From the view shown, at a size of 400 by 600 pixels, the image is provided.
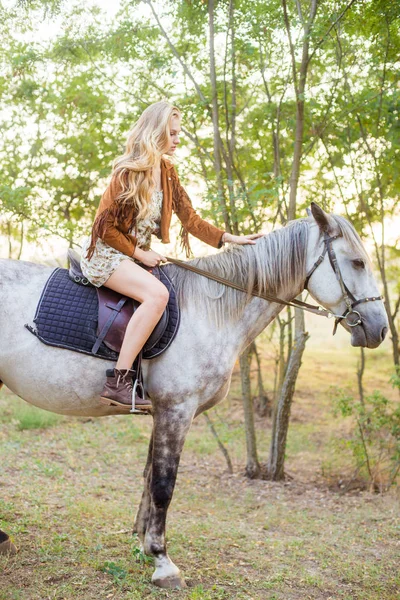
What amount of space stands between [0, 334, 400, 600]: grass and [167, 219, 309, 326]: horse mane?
1.67m

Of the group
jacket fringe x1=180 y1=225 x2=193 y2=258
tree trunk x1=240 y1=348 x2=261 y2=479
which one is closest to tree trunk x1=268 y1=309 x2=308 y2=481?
tree trunk x1=240 y1=348 x2=261 y2=479

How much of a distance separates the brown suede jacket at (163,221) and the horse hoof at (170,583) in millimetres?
1951

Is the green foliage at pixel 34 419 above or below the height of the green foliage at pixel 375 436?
below

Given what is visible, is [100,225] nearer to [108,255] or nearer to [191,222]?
[108,255]

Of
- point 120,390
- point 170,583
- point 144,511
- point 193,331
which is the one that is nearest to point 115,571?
point 170,583

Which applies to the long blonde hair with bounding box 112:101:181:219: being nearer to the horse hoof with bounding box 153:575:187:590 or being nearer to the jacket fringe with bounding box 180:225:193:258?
the jacket fringe with bounding box 180:225:193:258

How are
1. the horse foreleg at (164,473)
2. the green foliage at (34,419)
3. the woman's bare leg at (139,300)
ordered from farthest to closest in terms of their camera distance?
the green foliage at (34,419), the horse foreleg at (164,473), the woman's bare leg at (139,300)

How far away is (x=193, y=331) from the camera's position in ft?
11.0

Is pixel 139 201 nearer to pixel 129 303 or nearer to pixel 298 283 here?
pixel 129 303

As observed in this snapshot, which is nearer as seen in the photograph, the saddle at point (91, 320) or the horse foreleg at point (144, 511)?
the saddle at point (91, 320)

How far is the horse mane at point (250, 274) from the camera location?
3.41m

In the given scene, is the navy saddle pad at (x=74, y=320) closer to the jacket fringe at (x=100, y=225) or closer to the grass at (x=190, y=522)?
the jacket fringe at (x=100, y=225)

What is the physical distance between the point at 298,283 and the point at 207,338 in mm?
656

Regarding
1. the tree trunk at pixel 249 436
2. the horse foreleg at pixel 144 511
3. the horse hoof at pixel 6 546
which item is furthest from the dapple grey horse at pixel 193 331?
the tree trunk at pixel 249 436
